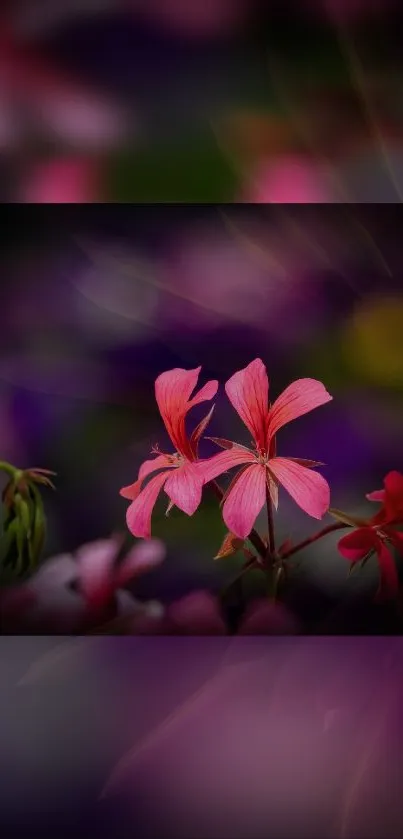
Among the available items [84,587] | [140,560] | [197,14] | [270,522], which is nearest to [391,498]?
[270,522]

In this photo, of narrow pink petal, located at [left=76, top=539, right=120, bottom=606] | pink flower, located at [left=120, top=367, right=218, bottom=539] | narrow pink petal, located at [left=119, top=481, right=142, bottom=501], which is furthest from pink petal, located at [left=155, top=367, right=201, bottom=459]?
narrow pink petal, located at [left=76, top=539, right=120, bottom=606]

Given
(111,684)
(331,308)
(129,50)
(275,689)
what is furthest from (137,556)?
(129,50)

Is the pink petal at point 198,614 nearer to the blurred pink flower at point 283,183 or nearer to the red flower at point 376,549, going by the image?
the red flower at point 376,549

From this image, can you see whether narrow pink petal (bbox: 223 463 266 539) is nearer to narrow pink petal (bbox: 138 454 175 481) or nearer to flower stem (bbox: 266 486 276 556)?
flower stem (bbox: 266 486 276 556)

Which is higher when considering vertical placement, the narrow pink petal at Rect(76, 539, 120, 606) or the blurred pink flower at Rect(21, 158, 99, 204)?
the blurred pink flower at Rect(21, 158, 99, 204)

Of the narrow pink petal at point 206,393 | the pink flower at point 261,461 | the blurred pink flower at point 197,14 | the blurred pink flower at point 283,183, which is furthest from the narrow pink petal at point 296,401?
the blurred pink flower at point 197,14

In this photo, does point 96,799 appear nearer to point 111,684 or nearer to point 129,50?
point 111,684

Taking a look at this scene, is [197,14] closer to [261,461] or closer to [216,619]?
[261,461]
